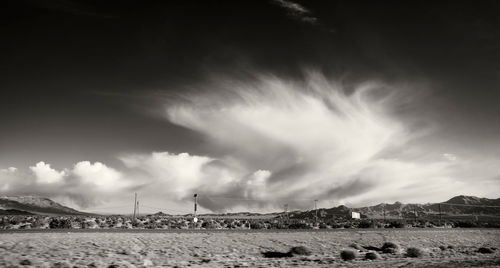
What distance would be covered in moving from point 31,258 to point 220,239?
51.8 ft

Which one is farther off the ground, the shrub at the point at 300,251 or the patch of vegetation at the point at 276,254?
the shrub at the point at 300,251

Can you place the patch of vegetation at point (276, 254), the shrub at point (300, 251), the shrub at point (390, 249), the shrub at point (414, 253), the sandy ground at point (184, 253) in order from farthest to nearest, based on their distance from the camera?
the shrub at point (390, 249) < the shrub at point (414, 253) < the shrub at point (300, 251) < the patch of vegetation at point (276, 254) < the sandy ground at point (184, 253)

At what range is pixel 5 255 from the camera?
19.5 m

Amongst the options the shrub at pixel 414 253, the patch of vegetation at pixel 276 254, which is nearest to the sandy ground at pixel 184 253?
the patch of vegetation at pixel 276 254

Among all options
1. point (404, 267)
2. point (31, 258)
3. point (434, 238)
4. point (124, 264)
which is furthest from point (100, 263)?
point (434, 238)

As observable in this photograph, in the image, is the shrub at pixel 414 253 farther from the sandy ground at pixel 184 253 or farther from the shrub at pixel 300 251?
the shrub at pixel 300 251

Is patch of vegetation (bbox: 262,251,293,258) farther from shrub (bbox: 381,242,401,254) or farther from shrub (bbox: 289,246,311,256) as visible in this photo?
shrub (bbox: 381,242,401,254)

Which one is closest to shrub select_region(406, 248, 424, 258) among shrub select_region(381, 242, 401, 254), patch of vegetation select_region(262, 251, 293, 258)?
shrub select_region(381, 242, 401, 254)

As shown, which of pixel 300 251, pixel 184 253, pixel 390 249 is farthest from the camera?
pixel 390 249

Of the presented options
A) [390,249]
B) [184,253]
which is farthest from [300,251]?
[390,249]

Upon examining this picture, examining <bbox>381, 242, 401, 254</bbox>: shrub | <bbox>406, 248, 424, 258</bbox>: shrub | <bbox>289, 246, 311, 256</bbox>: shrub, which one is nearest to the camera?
<bbox>289, 246, 311, 256</bbox>: shrub

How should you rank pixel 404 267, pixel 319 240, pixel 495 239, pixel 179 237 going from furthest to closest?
pixel 495 239 → pixel 319 240 → pixel 179 237 → pixel 404 267

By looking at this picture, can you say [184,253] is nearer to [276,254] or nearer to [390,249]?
[276,254]

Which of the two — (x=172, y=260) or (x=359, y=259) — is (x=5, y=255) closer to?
(x=172, y=260)
